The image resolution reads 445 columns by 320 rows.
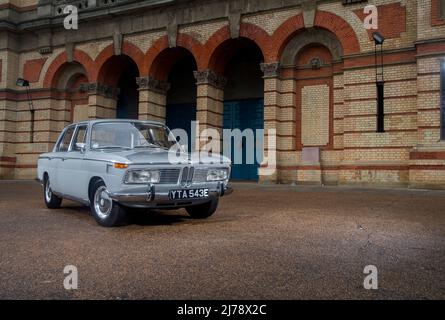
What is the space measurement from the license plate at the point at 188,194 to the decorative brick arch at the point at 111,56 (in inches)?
540

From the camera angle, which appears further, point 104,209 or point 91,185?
point 91,185

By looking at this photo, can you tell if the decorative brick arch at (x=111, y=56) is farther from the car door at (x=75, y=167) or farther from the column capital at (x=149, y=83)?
the car door at (x=75, y=167)

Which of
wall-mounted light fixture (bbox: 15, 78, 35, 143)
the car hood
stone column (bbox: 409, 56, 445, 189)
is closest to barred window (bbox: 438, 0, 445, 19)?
stone column (bbox: 409, 56, 445, 189)

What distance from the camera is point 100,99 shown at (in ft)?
66.2

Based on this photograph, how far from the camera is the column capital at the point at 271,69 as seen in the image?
1584 cm

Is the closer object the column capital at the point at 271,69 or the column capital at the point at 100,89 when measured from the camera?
the column capital at the point at 271,69

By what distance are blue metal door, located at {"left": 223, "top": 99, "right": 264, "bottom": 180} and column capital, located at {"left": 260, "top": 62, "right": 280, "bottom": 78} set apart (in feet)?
9.43

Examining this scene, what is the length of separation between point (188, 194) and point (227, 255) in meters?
1.99

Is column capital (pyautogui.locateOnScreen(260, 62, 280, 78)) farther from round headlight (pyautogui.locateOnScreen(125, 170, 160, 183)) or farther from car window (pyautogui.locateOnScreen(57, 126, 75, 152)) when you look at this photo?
round headlight (pyautogui.locateOnScreen(125, 170, 160, 183))

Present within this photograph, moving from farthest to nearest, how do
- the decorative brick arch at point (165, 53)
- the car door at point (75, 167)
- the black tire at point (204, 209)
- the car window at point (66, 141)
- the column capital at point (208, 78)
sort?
1. the decorative brick arch at point (165, 53)
2. the column capital at point (208, 78)
3. the car window at point (66, 141)
4. the black tire at point (204, 209)
5. the car door at point (75, 167)

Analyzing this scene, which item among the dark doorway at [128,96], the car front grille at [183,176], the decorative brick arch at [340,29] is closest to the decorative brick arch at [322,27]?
the decorative brick arch at [340,29]

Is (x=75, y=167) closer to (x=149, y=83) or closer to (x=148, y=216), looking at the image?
(x=148, y=216)

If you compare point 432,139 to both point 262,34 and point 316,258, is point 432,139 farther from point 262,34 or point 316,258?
point 316,258

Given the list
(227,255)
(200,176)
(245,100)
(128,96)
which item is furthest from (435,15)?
(128,96)
